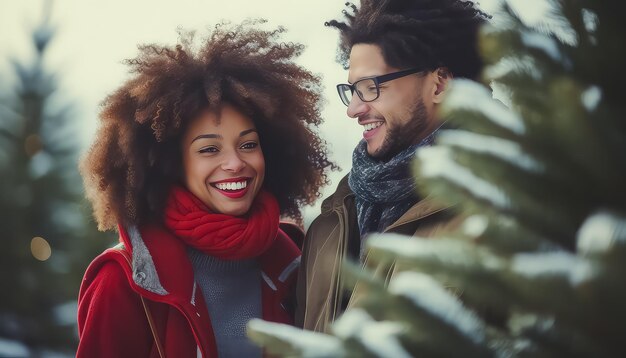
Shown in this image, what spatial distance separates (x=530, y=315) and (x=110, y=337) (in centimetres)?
245

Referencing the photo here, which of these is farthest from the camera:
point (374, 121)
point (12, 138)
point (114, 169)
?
point (12, 138)

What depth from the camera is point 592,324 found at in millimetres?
729

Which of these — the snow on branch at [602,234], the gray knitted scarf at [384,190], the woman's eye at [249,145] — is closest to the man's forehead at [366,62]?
the gray knitted scarf at [384,190]

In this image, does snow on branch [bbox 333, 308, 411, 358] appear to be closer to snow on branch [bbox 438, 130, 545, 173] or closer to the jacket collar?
snow on branch [bbox 438, 130, 545, 173]

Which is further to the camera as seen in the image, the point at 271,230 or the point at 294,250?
the point at 294,250

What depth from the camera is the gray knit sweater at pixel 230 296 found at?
10.4ft

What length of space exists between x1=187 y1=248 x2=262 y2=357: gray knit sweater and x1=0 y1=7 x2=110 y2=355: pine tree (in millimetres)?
5790

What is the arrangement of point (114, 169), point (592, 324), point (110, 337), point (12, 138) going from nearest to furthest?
point (592, 324)
point (110, 337)
point (114, 169)
point (12, 138)

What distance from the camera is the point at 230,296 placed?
10.9 ft

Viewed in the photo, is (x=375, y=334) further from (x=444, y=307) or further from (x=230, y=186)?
(x=230, y=186)

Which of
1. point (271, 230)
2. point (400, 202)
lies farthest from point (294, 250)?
point (400, 202)

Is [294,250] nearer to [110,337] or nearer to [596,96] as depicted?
[110,337]

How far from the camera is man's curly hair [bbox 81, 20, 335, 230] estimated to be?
3.36m

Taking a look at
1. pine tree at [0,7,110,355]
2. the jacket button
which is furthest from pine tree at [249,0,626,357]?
pine tree at [0,7,110,355]
